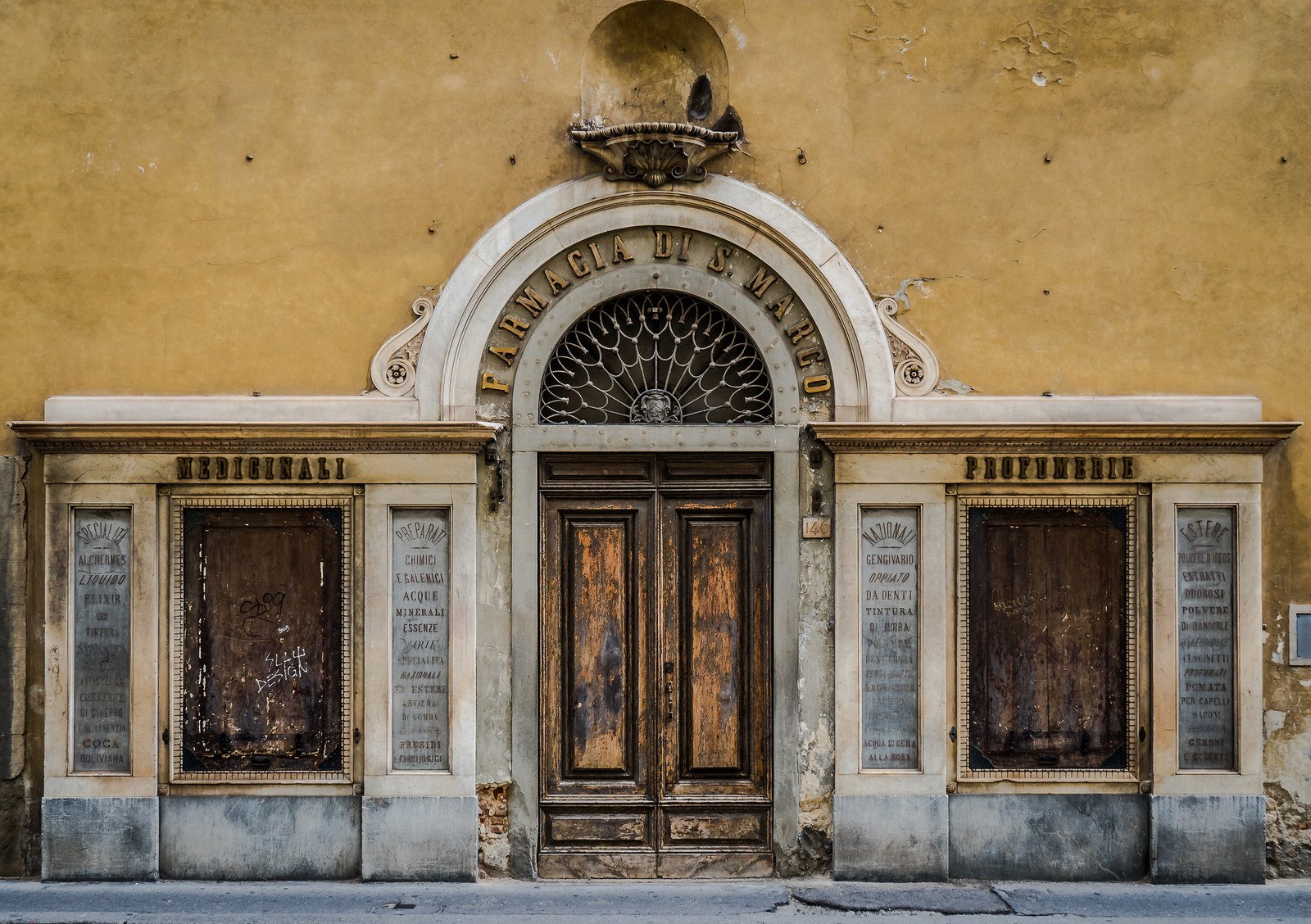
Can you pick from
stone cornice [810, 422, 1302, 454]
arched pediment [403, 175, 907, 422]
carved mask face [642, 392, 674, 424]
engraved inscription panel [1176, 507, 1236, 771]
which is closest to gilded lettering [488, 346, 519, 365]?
arched pediment [403, 175, 907, 422]

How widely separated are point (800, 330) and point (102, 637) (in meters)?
4.96

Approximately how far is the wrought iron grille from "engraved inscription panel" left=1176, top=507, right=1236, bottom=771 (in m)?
2.91

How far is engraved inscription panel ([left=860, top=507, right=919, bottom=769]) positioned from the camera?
741 centimetres

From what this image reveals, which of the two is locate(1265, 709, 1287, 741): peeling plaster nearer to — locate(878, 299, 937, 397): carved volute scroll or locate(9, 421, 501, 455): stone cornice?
locate(878, 299, 937, 397): carved volute scroll

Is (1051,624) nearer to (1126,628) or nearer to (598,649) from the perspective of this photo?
(1126,628)

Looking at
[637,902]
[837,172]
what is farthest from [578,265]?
[637,902]

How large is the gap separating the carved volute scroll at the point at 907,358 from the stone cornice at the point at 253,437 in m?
2.62

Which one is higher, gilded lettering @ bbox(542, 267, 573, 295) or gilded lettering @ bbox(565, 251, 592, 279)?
gilded lettering @ bbox(565, 251, 592, 279)

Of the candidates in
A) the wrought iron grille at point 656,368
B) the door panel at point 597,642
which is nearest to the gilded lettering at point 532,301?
the wrought iron grille at point 656,368

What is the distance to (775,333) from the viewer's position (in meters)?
7.54

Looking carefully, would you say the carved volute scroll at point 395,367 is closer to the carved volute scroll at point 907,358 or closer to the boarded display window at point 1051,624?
the carved volute scroll at point 907,358

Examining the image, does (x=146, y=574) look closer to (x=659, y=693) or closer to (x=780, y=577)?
(x=659, y=693)

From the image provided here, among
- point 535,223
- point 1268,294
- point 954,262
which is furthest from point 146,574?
point 1268,294

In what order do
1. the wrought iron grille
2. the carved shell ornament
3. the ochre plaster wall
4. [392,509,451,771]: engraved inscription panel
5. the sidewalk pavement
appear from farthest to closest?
1. the wrought iron grille
2. the ochre plaster wall
3. [392,509,451,771]: engraved inscription panel
4. the carved shell ornament
5. the sidewalk pavement
